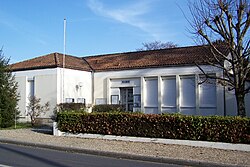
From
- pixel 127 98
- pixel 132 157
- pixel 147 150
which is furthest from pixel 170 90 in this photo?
pixel 132 157

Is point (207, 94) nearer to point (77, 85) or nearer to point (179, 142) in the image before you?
point (77, 85)

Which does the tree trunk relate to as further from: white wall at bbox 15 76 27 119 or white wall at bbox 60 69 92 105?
white wall at bbox 15 76 27 119

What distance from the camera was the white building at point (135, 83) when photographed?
25.7 meters

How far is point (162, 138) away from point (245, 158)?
4343 millimetres

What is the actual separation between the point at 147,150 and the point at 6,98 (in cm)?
1322

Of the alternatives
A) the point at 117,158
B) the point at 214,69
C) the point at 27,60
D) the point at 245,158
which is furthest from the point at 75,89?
the point at 245,158

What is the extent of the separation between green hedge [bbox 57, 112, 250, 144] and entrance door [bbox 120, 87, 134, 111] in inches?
488

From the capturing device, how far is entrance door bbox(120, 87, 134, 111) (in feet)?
96.6

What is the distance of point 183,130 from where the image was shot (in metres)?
14.0

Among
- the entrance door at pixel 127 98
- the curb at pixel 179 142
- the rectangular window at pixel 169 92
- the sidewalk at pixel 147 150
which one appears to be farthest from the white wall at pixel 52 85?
the sidewalk at pixel 147 150

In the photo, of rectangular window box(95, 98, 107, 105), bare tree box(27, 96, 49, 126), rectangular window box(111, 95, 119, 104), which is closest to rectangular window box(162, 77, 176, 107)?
rectangular window box(111, 95, 119, 104)

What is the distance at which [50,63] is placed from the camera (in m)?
28.2

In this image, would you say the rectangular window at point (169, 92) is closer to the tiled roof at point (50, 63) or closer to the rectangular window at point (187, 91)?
the rectangular window at point (187, 91)

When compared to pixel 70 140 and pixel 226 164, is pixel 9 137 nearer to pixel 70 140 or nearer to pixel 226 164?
pixel 70 140
